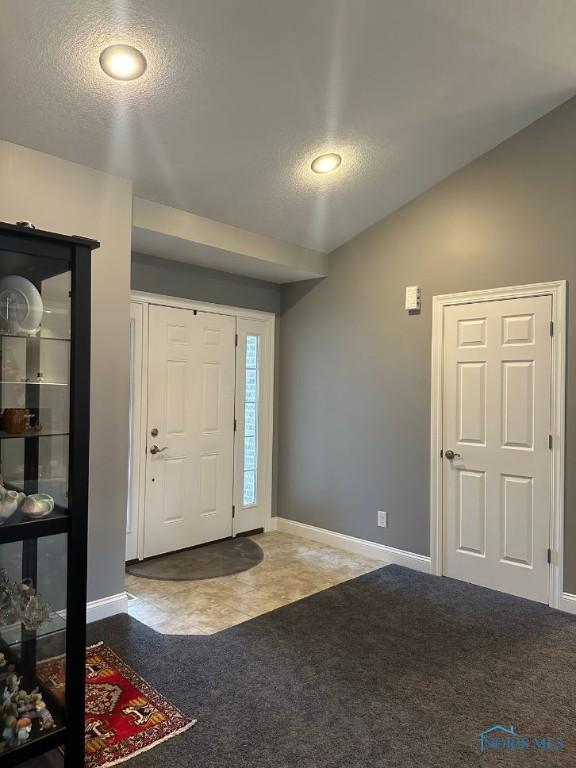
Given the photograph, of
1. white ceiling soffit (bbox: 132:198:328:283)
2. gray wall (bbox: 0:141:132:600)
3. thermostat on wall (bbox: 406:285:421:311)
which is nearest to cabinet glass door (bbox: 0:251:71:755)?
gray wall (bbox: 0:141:132:600)

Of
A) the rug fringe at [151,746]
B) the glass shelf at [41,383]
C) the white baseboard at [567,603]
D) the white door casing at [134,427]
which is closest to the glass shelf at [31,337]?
the glass shelf at [41,383]

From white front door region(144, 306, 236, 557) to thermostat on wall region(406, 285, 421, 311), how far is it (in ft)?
5.07

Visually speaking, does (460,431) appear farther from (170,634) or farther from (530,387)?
(170,634)

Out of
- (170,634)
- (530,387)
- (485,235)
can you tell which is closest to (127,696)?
(170,634)

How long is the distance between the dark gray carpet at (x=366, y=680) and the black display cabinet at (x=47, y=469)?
472 mm

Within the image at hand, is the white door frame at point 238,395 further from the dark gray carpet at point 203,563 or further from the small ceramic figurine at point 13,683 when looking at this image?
the small ceramic figurine at point 13,683

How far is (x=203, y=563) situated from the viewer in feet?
13.3

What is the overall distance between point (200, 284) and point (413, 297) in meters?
1.73

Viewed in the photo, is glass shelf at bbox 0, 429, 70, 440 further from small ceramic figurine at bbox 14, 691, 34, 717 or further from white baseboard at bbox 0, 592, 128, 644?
white baseboard at bbox 0, 592, 128, 644

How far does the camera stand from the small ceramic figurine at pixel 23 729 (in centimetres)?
175

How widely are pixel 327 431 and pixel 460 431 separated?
1237mm

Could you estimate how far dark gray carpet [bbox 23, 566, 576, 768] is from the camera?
1973mm

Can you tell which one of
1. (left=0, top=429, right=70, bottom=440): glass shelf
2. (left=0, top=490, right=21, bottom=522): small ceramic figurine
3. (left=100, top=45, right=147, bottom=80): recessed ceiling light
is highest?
(left=100, top=45, right=147, bottom=80): recessed ceiling light

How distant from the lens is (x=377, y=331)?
4.26m
